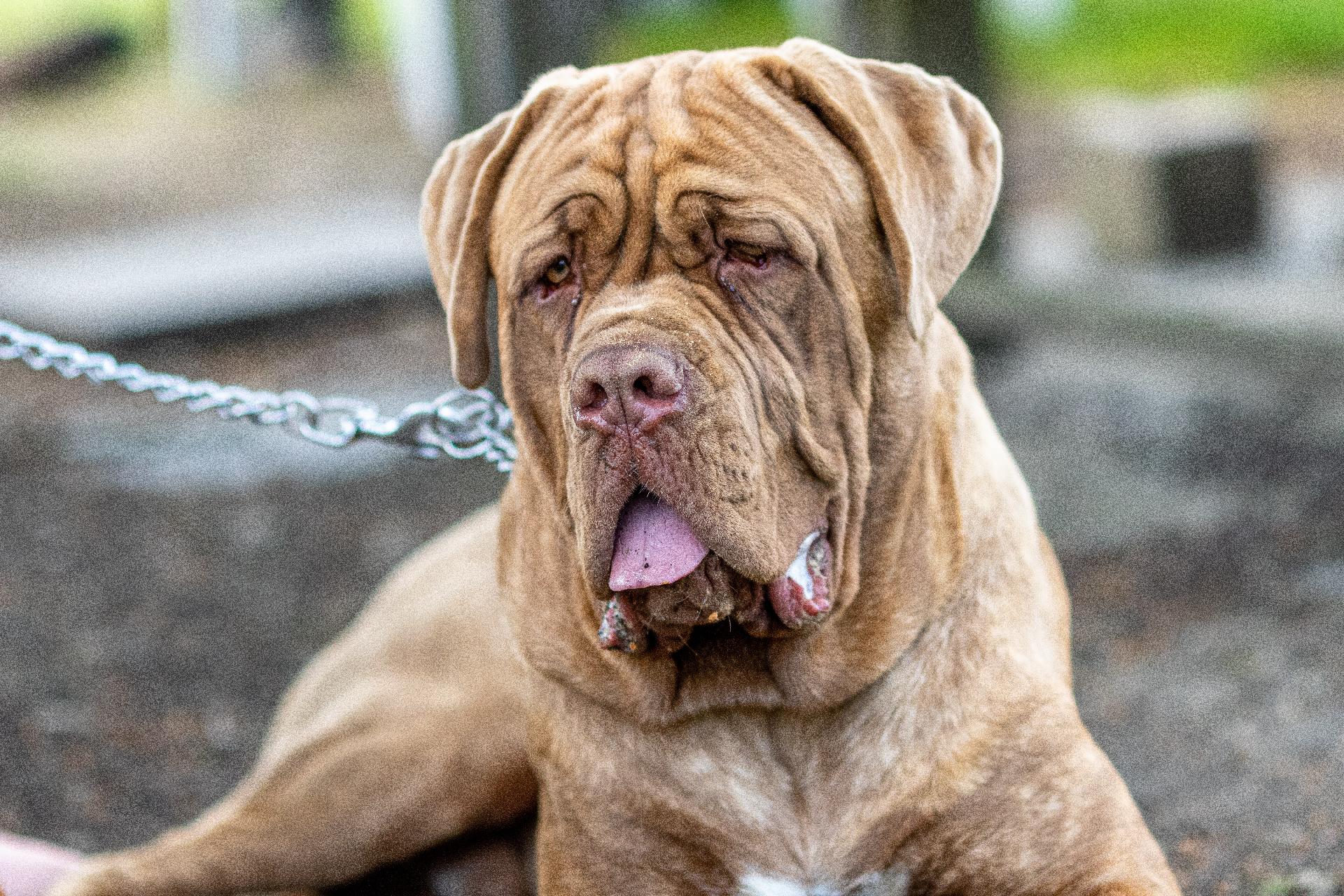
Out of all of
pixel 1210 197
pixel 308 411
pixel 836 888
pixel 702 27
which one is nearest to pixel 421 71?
pixel 702 27

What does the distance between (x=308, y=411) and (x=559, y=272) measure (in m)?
0.91

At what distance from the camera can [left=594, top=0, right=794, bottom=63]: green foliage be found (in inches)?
497

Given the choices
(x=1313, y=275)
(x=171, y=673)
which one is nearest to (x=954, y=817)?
(x=171, y=673)

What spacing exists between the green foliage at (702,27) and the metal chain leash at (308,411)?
9.16 meters

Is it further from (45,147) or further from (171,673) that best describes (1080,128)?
(45,147)

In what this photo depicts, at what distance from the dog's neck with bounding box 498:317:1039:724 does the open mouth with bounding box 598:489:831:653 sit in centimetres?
8

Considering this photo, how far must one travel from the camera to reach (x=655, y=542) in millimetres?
2297

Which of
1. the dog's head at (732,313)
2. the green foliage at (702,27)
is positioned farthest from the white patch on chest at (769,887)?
the green foliage at (702,27)

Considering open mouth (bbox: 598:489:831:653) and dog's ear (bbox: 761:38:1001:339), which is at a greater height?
dog's ear (bbox: 761:38:1001:339)

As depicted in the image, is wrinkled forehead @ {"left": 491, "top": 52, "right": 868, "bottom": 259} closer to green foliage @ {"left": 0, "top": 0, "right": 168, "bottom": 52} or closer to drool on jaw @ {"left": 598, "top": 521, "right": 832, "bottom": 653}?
drool on jaw @ {"left": 598, "top": 521, "right": 832, "bottom": 653}

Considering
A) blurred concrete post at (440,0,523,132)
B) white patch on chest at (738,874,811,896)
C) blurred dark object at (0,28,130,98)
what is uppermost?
blurred concrete post at (440,0,523,132)

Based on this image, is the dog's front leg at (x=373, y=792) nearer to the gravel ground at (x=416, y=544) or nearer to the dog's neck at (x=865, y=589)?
the gravel ground at (x=416, y=544)

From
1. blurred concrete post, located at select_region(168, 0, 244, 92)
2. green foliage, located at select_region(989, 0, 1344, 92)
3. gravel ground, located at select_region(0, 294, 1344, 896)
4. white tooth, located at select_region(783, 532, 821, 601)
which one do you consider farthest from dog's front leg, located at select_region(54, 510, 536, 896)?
blurred concrete post, located at select_region(168, 0, 244, 92)

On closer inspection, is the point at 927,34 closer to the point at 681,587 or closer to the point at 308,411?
the point at 308,411
